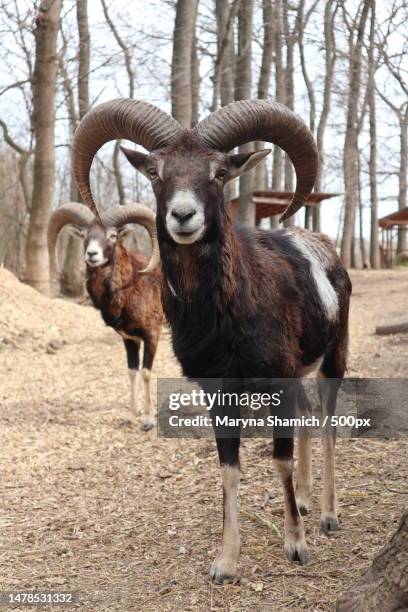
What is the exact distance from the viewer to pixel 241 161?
4.00 metres

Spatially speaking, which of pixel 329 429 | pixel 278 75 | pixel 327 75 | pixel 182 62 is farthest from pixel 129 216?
pixel 327 75

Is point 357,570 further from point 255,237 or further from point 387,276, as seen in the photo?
point 387,276

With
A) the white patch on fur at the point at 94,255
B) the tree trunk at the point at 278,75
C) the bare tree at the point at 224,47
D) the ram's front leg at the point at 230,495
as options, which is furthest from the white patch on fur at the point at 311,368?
the tree trunk at the point at 278,75

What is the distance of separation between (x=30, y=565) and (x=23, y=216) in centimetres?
2957

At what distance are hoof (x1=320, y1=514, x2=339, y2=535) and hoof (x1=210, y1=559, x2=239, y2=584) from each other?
83 centimetres

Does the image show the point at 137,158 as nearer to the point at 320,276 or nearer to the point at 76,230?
the point at 320,276

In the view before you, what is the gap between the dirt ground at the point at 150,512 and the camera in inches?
140

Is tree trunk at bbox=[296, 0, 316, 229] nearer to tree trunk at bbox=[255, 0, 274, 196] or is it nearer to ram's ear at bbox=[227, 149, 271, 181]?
tree trunk at bbox=[255, 0, 274, 196]

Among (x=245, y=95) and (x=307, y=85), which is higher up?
(x=307, y=85)

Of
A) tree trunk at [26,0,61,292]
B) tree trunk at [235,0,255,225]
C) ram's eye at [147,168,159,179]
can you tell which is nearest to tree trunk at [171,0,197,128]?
tree trunk at [235,0,255,225]

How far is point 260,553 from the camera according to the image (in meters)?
3.95

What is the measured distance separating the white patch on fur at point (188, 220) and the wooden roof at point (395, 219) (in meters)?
27.2

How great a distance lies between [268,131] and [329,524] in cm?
269

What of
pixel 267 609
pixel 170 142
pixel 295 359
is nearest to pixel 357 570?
pixel 267 609
